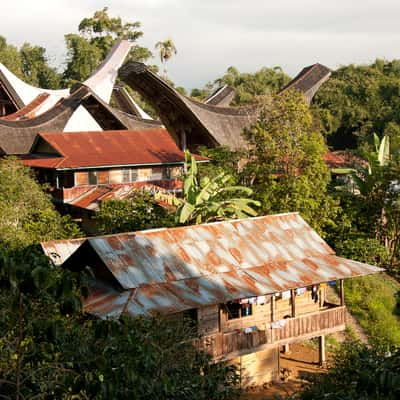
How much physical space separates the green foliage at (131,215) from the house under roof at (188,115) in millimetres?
7560

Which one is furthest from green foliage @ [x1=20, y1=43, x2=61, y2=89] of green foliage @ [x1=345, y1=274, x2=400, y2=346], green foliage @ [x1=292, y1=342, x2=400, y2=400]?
green foliage @ [x1=292, y1=342, x2=400, y2=400]

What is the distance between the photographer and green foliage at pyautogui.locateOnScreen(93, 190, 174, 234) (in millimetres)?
20828

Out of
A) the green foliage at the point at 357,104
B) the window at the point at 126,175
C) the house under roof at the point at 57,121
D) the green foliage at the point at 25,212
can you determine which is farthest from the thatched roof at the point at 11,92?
the green foliage at the point at 357,104

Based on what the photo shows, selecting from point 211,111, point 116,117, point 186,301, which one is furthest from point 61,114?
point 186,301

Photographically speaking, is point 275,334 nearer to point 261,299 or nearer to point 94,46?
point 261,299

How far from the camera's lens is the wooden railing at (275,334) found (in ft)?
44.8

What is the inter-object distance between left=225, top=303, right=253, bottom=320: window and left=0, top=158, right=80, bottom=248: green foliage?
6.94 metres

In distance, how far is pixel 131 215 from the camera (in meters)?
21.0

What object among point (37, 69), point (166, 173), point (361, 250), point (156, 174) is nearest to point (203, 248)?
point (361, 250)

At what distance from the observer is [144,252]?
1383cm

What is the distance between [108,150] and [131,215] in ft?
19.4

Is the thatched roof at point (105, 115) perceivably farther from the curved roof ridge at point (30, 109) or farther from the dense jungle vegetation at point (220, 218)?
the dense jungle vegetation at point (220, 218)

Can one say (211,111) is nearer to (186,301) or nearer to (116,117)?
(116,117)

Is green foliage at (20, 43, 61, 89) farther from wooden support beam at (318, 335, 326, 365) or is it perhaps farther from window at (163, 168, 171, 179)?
wooden support beam at (318, 335, 326, 365)
